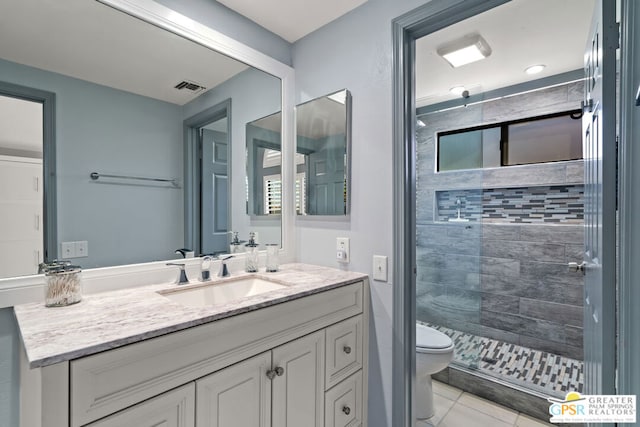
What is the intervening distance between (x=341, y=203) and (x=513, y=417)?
178cm

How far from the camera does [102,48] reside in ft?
4.02

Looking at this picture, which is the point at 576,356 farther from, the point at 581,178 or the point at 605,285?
the point at 605,285

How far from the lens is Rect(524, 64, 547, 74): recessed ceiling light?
228cm

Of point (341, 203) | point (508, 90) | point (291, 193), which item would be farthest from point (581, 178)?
point (291, 193)

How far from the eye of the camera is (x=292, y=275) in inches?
60.3

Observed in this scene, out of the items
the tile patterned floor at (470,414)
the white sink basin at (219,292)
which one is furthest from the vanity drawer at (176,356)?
the tile patterned floor at (470,414)

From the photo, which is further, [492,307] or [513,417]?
[492,307]

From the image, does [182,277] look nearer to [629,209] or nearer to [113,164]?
[113,164]

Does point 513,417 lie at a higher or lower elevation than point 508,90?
lower

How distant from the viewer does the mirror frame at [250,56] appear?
1.29m

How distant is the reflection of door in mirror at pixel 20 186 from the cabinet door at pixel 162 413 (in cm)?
67

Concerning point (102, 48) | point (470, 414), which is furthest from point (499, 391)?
point (102, 48)

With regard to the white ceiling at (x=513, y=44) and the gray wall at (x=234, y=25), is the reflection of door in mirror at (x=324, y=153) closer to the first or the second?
the gray wall at (x=234, y=25)

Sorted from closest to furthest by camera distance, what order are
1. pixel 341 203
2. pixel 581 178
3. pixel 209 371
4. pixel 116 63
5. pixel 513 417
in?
pixel 209 371, pixel 116 63, pixel 341 203, pixel 513 417, pixel 581 178
